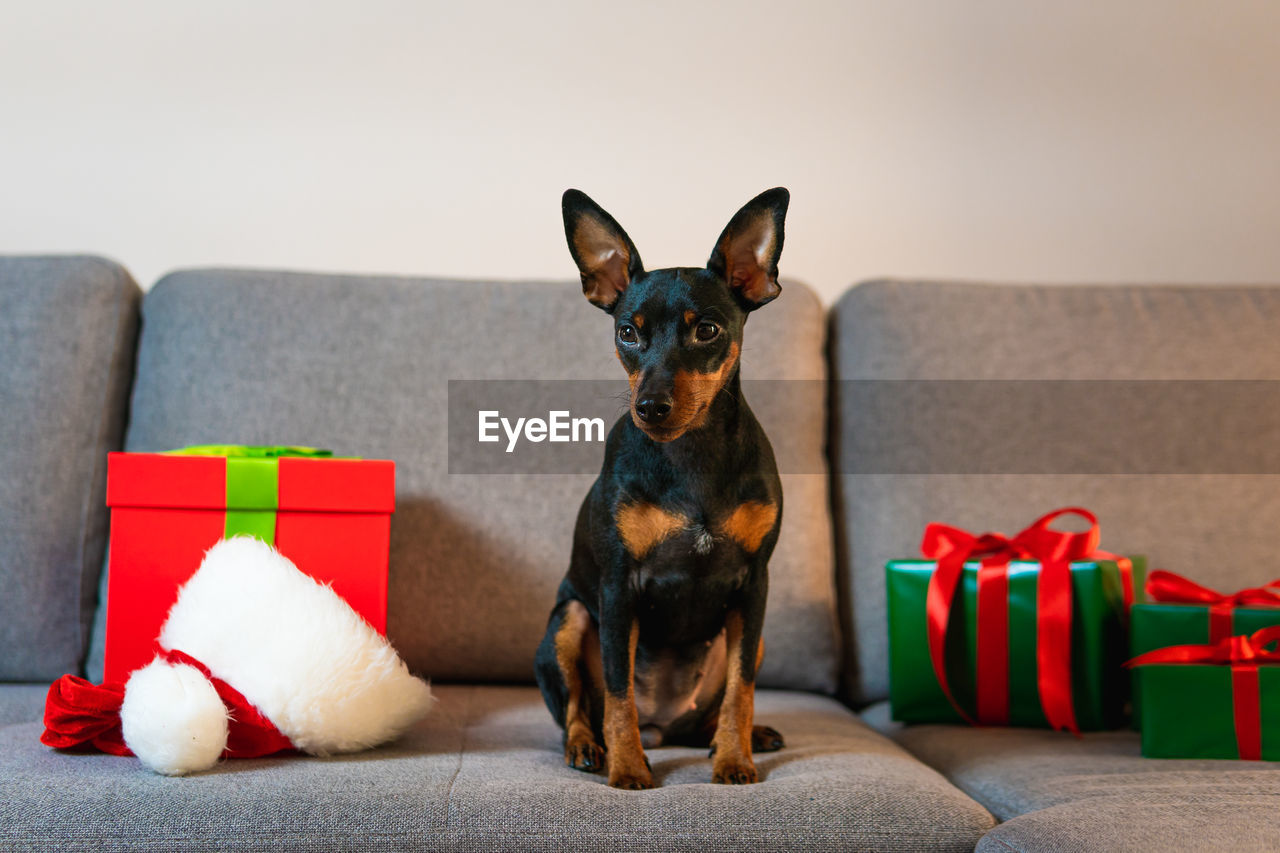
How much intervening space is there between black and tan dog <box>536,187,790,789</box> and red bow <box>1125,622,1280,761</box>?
61cm

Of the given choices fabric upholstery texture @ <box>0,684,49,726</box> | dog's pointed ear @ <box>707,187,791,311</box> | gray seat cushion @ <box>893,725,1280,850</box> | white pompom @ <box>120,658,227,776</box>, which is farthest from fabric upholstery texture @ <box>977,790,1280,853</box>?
fabric upholstery texture @ <box>0,684,49,726</box>

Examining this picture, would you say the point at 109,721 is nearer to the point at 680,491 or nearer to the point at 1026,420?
the point at 680,491

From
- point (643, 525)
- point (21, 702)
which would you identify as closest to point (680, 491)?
point (643, 525)

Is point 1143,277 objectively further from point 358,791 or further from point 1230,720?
point 358,791

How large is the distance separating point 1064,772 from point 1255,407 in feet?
3.29

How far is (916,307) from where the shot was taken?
1.96 m

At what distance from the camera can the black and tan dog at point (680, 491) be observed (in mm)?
1128

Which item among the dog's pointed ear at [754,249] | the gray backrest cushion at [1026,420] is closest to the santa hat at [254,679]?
the dog's pointed ear at [754,249]

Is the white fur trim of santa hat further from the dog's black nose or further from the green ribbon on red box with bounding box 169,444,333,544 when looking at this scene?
the dog's black nose

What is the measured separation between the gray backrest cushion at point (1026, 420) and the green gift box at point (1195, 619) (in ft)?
0.90

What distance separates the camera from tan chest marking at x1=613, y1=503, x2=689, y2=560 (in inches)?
47.4

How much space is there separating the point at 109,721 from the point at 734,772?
77 cm

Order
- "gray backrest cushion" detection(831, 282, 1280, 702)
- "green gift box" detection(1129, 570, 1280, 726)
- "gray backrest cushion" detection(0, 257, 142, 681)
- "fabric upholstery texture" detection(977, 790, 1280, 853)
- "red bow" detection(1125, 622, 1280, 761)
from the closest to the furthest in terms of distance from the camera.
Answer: "fabric upholstery texture" detection(977, 790, 1280, 853) → "red bow" detection(1125, 622, 1280, 761) → "green gift box" detection(1129, 570, 1280, 726) → "gray backrest cushion" detection(0, 257, 142, 681) → "gray backrest cushion" detection(831, 282, 1280, 702)

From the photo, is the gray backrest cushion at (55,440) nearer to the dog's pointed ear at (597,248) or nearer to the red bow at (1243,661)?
the dog's pointed ear at (597,248)
